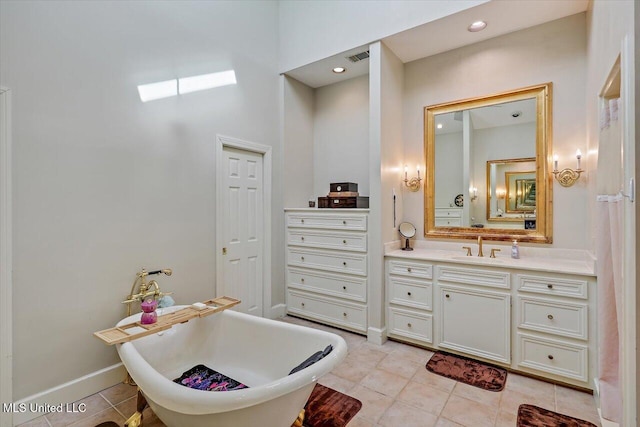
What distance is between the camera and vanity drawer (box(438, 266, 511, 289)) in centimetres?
268

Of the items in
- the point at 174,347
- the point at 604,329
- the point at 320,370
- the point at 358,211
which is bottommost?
the point at 174,347

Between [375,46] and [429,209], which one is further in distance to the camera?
[429,209]

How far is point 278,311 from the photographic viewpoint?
395cm

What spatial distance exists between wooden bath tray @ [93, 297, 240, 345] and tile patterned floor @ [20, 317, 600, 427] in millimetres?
569

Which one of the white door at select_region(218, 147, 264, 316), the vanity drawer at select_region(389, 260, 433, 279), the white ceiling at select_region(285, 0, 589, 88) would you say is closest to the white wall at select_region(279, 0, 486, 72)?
the white ceiling at select_region(285, 0, 589, 88)

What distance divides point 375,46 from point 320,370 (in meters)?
3.10

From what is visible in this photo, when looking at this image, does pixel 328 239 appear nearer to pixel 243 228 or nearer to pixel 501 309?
pixel 243 228

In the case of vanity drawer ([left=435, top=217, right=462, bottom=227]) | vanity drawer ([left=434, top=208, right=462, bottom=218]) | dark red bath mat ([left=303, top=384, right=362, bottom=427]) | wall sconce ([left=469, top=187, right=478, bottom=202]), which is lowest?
dark red bath mat ([left=303, top=384, right=362, bottom=427])

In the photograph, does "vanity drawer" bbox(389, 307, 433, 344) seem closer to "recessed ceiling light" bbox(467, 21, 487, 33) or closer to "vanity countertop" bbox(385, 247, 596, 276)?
"vanity countertop" bbox(385, 247, 596, 276)

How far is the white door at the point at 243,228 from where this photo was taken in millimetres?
3404

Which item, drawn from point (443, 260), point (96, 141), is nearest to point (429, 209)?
point (443, 260)

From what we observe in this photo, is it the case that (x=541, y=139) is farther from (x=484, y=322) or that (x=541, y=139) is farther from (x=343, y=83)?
(x=343, y=83)

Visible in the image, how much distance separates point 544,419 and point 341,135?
3.47 metres

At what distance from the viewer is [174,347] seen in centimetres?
240
